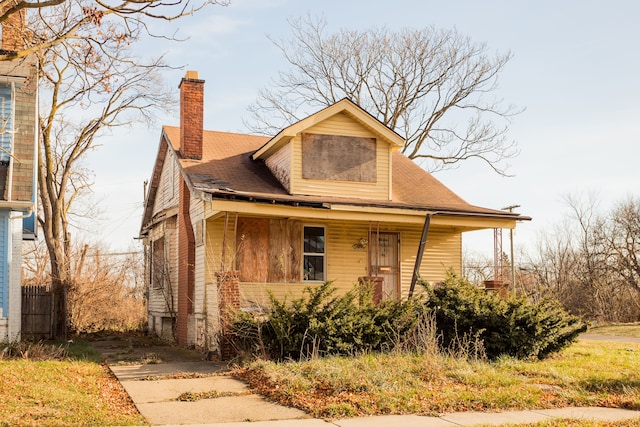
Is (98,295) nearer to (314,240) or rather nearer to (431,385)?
(314,240)

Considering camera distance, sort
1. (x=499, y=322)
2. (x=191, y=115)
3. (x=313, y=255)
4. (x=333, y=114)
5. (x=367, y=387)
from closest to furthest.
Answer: (x=367, y=387) < (x=499, y=322) < (x=333, y=114) < (x=313, y=255) < (x=191, y=115)

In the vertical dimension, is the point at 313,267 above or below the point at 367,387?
above

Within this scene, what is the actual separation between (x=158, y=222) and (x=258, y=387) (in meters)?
13.7

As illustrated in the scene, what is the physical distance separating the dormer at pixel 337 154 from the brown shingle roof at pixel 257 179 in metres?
0.44

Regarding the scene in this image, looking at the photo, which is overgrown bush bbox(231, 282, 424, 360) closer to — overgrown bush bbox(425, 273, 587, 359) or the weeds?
overgrown bush bbox(425, 273, 587, 359)

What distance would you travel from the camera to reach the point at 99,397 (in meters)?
10.6

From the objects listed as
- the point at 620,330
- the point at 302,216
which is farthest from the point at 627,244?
the point at 302,216

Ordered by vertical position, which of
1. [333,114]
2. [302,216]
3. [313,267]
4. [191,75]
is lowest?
[313,267]

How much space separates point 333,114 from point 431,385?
9.44 meters

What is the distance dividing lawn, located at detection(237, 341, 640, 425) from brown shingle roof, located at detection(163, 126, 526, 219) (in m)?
5.21

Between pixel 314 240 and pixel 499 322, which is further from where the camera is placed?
pixel 314 240

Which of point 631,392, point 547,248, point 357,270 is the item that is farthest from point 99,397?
point 547,248

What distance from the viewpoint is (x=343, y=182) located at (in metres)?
18.7

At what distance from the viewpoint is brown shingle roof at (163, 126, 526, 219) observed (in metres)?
17.6
